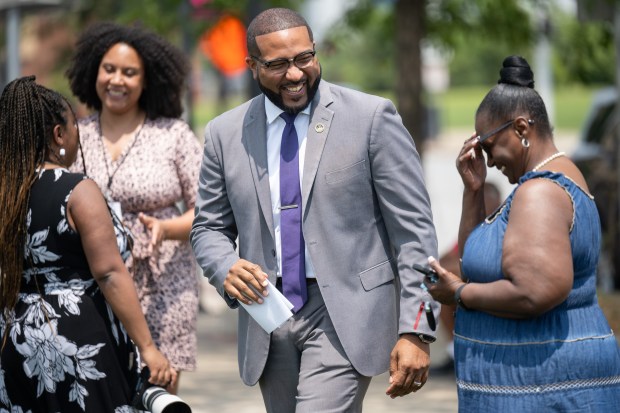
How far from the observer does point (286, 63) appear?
4.58 meters

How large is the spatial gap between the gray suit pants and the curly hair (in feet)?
5.89

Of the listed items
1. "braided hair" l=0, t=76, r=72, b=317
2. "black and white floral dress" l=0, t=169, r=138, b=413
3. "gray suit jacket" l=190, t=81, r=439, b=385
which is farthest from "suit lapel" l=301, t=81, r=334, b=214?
"braided hair" l=0, t=76, r=72, b=317

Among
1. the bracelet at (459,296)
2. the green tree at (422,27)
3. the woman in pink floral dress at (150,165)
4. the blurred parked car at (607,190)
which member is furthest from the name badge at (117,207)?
the blurred parked car at (607,190)

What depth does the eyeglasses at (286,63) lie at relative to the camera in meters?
4.56

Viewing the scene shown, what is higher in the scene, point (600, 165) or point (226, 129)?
point (226, 129)

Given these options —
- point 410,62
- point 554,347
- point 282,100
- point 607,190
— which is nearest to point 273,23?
point 282,100

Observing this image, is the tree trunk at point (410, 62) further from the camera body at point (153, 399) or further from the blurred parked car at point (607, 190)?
the camera body at point (153, 399)

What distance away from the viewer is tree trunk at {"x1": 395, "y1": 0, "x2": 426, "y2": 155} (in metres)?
10.2

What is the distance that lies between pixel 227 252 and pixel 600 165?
26.3ft

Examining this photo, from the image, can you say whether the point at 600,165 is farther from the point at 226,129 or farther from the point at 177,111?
the point at 226,129

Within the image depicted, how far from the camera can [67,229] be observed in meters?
4.71

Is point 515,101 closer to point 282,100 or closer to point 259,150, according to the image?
point 282,100

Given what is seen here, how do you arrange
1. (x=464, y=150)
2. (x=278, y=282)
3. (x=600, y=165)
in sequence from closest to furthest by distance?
(x=464, y=150) < (x=278, y=282) < (x=600, y=165)

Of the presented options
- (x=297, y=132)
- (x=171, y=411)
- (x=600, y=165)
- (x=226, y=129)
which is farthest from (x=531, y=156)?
(x=600, y=165)
